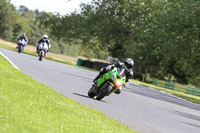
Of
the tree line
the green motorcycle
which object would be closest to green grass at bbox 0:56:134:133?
the green motorcycle

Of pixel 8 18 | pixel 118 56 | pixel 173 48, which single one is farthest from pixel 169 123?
pixel 8 18

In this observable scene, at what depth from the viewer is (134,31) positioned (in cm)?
5538

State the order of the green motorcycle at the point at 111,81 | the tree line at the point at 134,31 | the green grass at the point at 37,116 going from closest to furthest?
1. the green grass at the point at 37,116
2. the green motorcycle at the point at 111,81
3. the tree line at the point at 134,31

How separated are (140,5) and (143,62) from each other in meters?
11.7

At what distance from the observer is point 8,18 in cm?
10662

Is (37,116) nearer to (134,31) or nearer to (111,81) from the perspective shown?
(111,81)

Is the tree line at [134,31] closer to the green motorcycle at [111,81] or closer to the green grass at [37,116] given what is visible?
the green motorcycle at [111,81]

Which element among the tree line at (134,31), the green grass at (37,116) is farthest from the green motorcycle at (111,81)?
the tree line at (134,31)

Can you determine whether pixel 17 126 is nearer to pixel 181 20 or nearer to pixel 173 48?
pixel 181 20

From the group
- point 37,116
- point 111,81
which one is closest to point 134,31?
Result: point 111,81

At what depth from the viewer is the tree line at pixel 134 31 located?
41781 millimetres

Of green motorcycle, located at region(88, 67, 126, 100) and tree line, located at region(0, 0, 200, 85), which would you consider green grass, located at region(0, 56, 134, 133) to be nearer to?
green motorcycle, located at region(88, 67, 126, 100)

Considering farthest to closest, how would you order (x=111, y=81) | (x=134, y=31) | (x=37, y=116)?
(x=134, y=31) → (x=111, y=81) → (x=37, y=116)

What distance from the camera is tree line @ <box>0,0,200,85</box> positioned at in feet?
137
